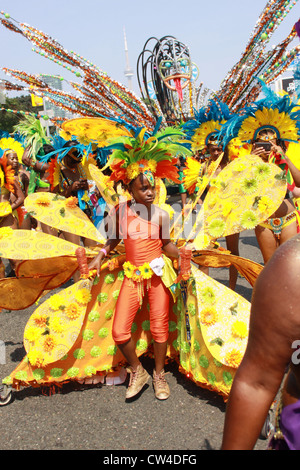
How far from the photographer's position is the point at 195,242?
113 inches

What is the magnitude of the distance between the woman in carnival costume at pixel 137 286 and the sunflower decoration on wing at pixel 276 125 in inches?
37.0

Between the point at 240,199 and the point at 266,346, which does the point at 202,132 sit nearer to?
the point at 240,199

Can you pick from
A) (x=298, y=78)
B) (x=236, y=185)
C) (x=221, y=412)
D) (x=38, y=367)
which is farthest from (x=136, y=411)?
(x=298, y=78)

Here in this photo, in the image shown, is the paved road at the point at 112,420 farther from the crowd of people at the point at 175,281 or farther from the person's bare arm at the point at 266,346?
the person's bare arm at the point at 266,346

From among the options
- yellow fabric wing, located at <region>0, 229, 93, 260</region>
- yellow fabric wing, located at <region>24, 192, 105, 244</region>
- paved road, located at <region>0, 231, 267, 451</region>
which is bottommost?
paved road, located at <region>0, 231, 267, 451</region>

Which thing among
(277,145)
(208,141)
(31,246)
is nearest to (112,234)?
(31,246)

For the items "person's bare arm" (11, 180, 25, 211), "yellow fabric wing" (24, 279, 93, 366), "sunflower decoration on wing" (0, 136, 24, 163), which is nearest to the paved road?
"yellow fabric wing" (24, 279, 93, 366)

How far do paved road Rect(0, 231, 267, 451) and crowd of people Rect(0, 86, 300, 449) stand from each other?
140 millimetres

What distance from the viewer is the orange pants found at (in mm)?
2838

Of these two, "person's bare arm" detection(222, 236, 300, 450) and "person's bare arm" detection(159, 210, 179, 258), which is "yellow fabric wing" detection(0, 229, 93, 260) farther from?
"person's bare arm" detection(222, 236, 300, 450)

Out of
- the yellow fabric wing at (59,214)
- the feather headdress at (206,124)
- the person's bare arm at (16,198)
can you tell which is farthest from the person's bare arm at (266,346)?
the person's bare arm at (16,198)

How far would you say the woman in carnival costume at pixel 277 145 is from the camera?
3.46 m
